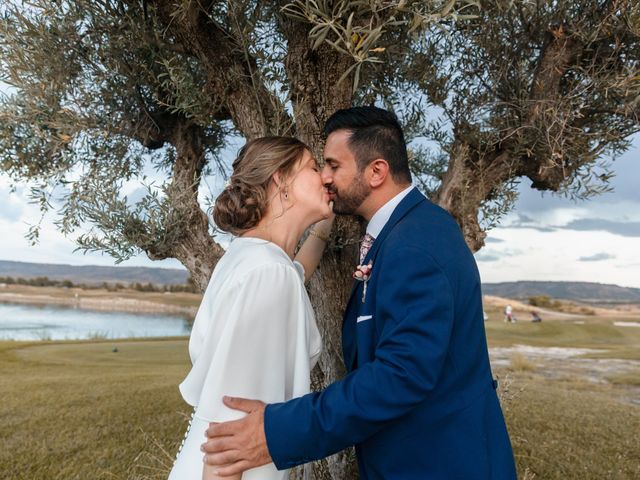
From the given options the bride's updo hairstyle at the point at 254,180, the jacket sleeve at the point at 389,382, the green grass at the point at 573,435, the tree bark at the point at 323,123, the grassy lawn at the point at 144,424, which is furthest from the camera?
the green grass at the point at 573,435

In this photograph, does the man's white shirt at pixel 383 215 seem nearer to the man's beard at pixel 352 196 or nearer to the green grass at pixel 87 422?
the man's beard at pixel 352 196

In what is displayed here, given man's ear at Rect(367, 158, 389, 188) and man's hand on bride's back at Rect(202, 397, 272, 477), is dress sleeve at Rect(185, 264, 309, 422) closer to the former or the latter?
man's hand on bride's back at Rect(202, 397, 272, 477)

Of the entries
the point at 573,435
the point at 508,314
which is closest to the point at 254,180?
the point at 573,435

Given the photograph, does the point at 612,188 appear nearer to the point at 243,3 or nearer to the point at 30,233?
the point at 243,3

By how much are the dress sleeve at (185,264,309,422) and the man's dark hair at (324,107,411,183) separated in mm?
909

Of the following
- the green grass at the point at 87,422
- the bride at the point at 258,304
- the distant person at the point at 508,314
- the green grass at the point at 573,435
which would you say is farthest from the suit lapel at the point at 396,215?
the distant person at the point at 508,314

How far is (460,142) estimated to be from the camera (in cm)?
559

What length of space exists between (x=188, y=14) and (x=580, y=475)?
350 inches

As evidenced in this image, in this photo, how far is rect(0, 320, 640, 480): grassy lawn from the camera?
8391 millimetres

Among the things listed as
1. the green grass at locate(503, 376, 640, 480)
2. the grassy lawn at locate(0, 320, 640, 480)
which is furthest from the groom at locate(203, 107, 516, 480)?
the green grass at locate(503, 376, 640, 480)

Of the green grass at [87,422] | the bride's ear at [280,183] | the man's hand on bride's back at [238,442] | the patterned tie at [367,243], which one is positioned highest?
the bride's ear at [280,183]

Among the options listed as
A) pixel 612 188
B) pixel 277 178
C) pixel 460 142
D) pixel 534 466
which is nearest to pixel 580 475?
pixel 534 466

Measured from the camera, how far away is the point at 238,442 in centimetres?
228

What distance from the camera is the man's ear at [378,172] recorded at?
292cm
